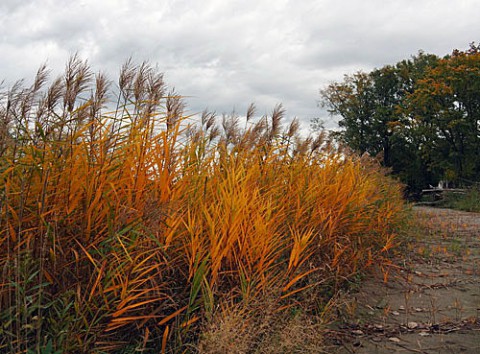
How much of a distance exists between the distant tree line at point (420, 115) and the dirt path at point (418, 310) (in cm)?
1529

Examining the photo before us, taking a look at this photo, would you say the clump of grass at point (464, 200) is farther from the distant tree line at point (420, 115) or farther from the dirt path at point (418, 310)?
the dirt path at point (418, 310)

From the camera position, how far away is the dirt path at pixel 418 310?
10.1 ft

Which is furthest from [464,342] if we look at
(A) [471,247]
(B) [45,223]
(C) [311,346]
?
(A) [471,247]

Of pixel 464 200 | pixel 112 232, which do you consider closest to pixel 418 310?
pixel 112 232

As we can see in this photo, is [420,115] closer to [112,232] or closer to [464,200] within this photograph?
[464,200]

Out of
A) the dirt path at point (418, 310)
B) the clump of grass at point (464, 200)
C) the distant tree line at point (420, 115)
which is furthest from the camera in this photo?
the distant tree line at point (420, 115)

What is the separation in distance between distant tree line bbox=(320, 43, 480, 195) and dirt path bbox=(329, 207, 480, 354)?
50.2 ft

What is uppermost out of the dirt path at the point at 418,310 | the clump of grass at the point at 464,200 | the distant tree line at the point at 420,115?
Answer: the distant tree line at the point at 420,115

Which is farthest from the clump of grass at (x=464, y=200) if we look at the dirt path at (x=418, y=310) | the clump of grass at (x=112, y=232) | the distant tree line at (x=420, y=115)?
the clump of grass at (x=112, y=232)

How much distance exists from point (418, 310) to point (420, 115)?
22988 mm

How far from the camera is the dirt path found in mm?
3064

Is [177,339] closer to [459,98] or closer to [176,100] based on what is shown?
[176,100]

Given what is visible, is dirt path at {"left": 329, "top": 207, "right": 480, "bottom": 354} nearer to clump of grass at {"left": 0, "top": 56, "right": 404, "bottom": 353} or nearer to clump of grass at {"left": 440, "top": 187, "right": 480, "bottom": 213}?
clump of grass at {"left": 0, "top": 56, "right": 404, "bottom": 353}

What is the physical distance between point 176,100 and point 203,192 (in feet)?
1.94
